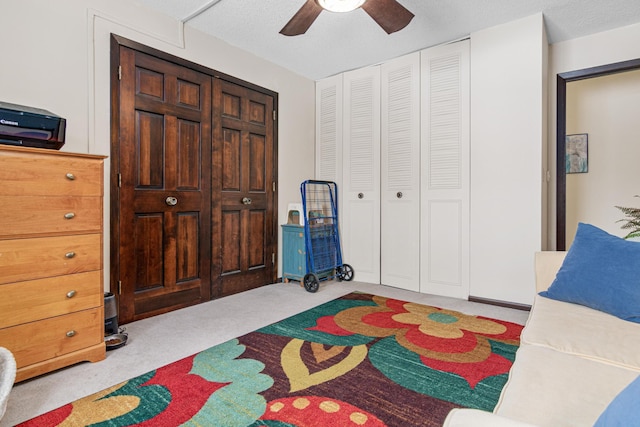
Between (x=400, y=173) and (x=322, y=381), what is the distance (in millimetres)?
2566

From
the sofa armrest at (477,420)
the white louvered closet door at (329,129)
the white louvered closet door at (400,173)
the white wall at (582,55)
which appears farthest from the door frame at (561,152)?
the sofa armrest at (477,420)

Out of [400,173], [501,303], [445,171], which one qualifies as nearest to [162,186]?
[400,173]

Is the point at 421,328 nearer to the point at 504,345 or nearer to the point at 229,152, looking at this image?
the point at 504,345

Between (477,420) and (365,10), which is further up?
(365,10)

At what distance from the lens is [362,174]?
411 centimetres

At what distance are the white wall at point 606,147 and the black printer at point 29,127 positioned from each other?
526 cm

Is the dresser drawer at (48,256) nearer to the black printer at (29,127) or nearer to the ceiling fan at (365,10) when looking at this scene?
the black printer at (29,127)

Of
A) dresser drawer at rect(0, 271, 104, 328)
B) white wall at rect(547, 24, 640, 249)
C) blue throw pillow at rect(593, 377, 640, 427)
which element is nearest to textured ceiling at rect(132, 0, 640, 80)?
white wall at rect(547, 24, 640, 249)

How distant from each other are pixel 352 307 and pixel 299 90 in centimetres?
269

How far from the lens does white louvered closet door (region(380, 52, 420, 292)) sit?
12.1ft

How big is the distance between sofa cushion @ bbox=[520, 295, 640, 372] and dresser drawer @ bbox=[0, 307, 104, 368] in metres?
2.23

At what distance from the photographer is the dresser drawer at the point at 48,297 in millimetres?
1698

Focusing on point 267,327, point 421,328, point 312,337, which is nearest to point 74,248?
point 267,327

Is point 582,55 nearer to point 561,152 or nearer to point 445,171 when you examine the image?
point 561,152
